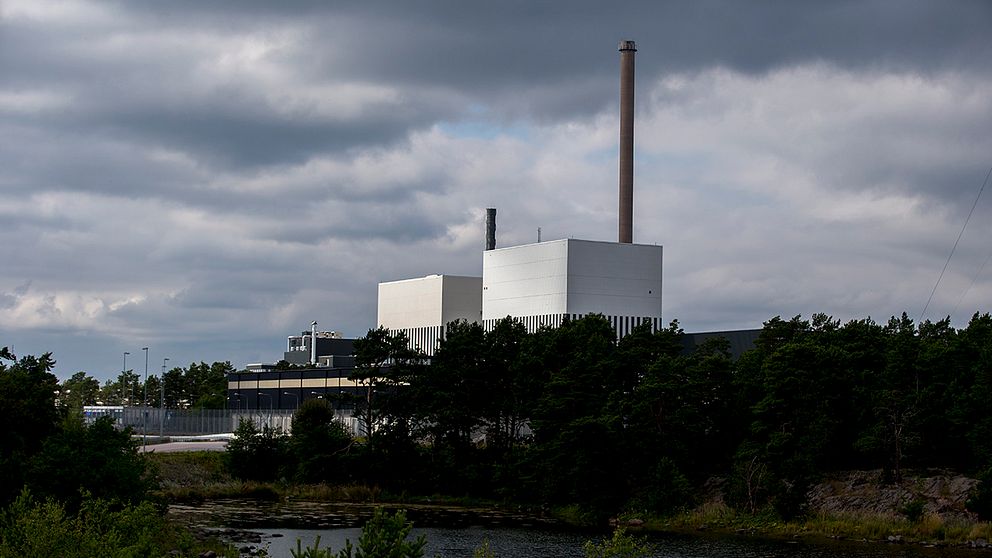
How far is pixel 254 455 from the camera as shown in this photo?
9700 cm

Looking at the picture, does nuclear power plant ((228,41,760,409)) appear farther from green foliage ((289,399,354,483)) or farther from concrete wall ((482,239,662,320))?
green foliage ((289,399,354,483))

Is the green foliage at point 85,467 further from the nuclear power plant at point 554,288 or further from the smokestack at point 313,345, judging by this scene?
the smokestack at point 313,345

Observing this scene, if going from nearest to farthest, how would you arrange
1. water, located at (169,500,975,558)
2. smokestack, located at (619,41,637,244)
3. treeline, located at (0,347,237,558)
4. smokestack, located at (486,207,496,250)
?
treeline, located at (0,347,237,558) → water, located at (169,500,975,558) → smokestack, located at (619,41,637,244) → smokestack, located at (486,207,496,250)

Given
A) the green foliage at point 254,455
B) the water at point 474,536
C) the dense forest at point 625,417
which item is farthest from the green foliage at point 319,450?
Result: the water at point 474,536

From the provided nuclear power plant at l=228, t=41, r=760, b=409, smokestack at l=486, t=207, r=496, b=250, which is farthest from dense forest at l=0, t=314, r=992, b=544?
smokestack at l=486, t=207, r=496, b=250

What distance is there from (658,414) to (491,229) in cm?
7569

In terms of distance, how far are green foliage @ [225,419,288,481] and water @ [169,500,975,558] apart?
13.1 m

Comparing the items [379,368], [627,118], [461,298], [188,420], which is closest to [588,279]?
[627,118]

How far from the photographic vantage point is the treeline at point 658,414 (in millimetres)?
72000

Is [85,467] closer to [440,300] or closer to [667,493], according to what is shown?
[667,493]

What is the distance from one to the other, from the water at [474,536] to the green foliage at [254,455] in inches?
516

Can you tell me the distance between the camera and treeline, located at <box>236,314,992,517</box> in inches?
2835

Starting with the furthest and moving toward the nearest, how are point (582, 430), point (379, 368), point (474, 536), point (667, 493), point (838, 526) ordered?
point (379, 368) < point (582, 430) < point (667, 493) < point (838, 526) < point (474, 536)

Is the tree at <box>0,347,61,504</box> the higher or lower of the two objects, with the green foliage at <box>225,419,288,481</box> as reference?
higher
